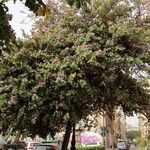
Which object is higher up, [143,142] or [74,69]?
[74,69]

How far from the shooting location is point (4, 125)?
2752 centimetres

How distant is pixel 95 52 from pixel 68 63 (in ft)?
4.74

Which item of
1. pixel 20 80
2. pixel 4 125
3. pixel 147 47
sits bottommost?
pixel 4 125

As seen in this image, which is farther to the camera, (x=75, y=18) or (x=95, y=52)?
(x=75, y=18)

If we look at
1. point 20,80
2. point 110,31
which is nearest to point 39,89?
point 20,80

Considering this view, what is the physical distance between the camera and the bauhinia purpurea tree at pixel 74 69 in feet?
86.2

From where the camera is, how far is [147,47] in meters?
28.2

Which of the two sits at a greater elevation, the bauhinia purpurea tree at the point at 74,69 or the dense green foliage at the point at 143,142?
the bauhinia purpurea tree at the point at 74,69

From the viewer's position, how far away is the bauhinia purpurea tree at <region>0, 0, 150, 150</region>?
26266 mm

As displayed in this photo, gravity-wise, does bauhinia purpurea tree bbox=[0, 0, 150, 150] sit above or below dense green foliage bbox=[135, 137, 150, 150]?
above

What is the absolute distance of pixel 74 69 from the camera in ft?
86.0

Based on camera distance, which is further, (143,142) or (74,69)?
(143,142)

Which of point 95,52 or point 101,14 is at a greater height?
point 101,14

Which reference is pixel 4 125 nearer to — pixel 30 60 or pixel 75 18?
pixel 30 60
